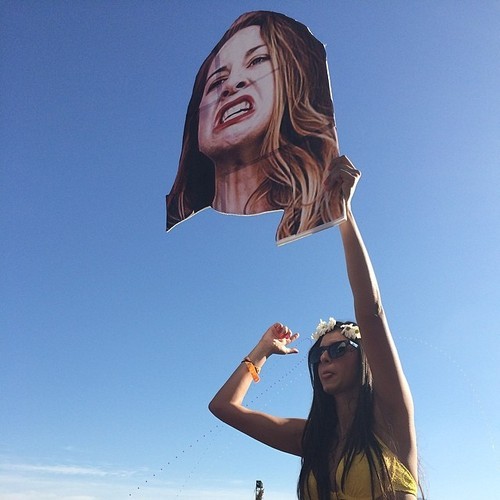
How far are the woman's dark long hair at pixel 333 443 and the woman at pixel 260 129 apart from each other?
8.68 ft

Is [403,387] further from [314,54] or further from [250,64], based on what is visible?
[250,64]

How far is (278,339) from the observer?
4.27 metres

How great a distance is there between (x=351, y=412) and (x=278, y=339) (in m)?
1.06

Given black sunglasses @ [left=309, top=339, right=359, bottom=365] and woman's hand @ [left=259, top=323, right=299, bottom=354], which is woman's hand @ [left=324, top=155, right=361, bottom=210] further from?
woman's hand @ [left=259, top=323, right=299, bottom=354]

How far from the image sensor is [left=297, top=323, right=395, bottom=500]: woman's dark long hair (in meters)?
2.85

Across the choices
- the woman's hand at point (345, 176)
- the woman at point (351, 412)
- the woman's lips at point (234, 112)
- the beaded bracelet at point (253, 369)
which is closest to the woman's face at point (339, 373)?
the woman at point (351, 412)

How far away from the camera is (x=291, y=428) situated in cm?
365

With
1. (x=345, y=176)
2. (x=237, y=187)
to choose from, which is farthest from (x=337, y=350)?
(x=237, y=187)

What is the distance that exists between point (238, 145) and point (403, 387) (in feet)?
17.2

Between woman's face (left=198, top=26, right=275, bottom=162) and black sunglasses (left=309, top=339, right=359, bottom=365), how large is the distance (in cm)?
425

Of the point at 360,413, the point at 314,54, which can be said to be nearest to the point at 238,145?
the point at 314,54

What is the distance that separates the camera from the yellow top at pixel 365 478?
2797 millimetres

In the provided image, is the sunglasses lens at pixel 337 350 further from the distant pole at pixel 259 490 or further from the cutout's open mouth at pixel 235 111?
the distant pole at pixel 259 490

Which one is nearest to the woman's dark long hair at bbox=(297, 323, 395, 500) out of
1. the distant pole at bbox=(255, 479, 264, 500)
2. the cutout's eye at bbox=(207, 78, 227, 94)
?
the cutout's eye at bbox=(207, 78, 227, 94)
